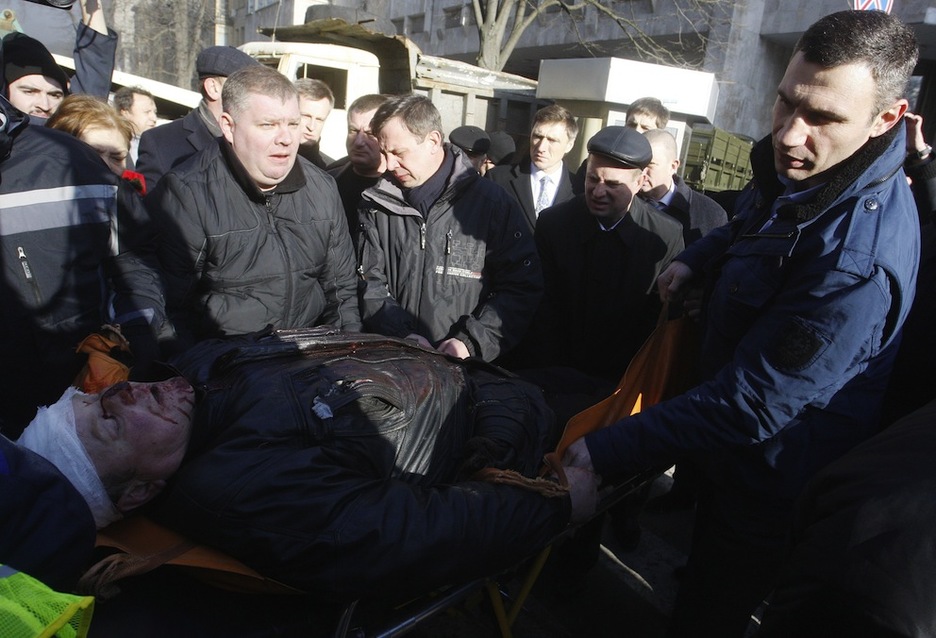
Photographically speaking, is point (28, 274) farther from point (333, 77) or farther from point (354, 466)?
point (333, 77)

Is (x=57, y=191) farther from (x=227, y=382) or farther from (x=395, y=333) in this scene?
(x=395, y=333)

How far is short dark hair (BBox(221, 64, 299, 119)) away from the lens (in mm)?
2693

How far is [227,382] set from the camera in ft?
6.38

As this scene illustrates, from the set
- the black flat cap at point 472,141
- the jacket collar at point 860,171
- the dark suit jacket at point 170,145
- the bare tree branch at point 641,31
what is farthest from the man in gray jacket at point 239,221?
the bare tree branch at point 641,31

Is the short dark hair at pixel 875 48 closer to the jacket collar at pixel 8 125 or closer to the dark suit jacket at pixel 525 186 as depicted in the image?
the jacket collar at pixel 8 125

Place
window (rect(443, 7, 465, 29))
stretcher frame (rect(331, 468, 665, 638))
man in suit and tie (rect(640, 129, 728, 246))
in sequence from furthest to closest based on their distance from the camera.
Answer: window (rect(443, 7, 465, 29)), man in suit and tie (rect(640, 129, 728, 246)), stretcher frame (rect(331, 468, 665, 638))

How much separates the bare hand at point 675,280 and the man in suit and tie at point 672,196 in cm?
152

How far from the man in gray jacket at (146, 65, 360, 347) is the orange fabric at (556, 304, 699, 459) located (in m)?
1.51

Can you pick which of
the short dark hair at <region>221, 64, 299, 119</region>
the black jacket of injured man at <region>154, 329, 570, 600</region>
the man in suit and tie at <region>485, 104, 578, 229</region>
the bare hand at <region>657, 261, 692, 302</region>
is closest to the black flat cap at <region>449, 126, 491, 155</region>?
the man in suit and tie at <region>485, 104, 578, 229</region>

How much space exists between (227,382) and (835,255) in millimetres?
1744

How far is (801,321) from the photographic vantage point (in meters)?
1.59

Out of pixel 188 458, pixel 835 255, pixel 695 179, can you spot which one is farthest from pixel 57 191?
pixel 695 179

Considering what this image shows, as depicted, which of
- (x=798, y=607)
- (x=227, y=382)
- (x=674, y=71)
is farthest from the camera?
(x=674, y=71)

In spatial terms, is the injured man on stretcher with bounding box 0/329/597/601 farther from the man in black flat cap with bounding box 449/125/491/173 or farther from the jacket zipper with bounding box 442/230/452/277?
the man in black flat cap with bounding box 449/125/491/173
